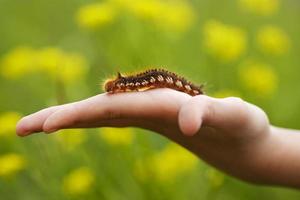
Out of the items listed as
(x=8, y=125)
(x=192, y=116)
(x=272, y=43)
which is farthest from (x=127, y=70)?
(x=192, y=116)

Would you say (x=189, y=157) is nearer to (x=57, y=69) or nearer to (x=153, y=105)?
(x=57, y=69)

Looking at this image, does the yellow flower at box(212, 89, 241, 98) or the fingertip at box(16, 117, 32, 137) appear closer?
the fingertip at box(16, 117, 32, 137)

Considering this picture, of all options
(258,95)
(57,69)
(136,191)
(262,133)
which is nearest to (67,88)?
(57,69)

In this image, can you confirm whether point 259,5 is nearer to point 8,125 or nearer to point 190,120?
point 8,125

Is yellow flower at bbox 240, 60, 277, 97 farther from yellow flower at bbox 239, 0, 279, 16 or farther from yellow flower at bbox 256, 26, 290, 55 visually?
yellow flower at bbox 239, 0, 279, 16

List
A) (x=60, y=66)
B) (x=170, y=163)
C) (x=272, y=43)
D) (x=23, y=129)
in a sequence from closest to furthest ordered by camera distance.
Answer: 1. (x=23, y=129)
2. (x=170, y=163)
3. (x=60, y=66)
4. (x=272, y=43)

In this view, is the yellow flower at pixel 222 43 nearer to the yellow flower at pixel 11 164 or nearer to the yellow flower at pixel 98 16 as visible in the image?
the yellow flower at pixel 98 16

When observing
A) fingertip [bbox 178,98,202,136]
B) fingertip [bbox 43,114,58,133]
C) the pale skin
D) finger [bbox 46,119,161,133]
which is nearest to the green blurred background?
the pale skin

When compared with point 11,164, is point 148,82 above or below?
below
